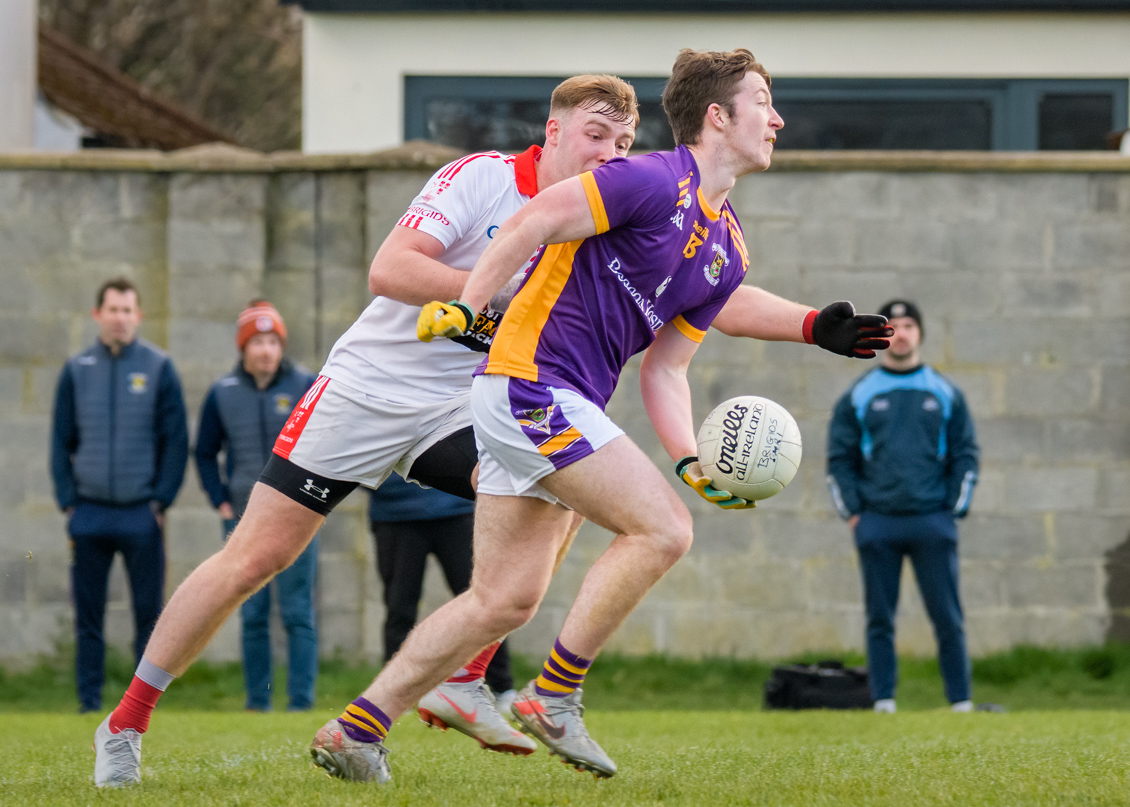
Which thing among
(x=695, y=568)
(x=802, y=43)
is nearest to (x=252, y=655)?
(x=695, y=568)

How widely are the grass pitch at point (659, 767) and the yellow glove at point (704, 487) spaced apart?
32.6 inches

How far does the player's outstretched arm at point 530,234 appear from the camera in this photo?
3707 mm

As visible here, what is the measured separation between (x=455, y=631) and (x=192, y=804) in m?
0.87

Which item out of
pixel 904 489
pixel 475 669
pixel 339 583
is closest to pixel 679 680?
pixel 904 489

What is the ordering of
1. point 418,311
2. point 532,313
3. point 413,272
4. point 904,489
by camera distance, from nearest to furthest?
point 532,313, point 413,272, point 418,311, point 904,489

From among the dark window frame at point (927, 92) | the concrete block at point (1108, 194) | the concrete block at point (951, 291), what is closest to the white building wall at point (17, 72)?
the dark window frame at point (927, 92)

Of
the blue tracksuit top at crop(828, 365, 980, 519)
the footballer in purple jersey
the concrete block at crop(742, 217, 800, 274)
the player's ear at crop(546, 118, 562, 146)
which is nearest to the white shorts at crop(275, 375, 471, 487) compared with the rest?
the footballer in purple jersey

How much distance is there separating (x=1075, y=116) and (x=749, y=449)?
9.42 meters

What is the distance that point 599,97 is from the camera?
4.38 metres

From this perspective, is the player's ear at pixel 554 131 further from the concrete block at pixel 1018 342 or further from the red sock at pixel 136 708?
the concrete block at pixel 1018 342

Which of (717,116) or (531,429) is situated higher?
(717,116)

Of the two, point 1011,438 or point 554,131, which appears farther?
point 1011,438

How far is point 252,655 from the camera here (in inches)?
322

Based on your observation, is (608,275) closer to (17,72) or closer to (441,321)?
(441,321)
